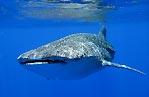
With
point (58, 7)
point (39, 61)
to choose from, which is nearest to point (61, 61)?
point (39, 61)

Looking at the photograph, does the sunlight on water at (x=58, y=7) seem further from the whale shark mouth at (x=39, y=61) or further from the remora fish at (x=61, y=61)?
the whale shark mouth at (x=39, y=61)

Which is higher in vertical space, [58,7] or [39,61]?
[39,61]

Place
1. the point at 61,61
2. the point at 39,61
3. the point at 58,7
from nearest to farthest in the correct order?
the point at 39,61 < the point at 61,61 < the point at 58,7

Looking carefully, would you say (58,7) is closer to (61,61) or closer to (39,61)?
(61,61)

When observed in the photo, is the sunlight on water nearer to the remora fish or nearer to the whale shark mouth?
the remora fish

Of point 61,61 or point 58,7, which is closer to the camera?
point 61,61

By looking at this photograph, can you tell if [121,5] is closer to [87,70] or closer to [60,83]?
[87,70]

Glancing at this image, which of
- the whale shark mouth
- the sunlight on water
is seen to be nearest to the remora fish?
the whale shark mouth

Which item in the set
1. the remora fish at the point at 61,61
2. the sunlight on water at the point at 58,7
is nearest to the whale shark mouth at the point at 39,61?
the remora fish at the point at 61,61

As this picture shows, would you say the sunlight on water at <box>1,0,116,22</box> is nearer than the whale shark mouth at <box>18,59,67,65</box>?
No

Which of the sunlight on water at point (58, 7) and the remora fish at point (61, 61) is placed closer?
the remora fish at point (61, 61)

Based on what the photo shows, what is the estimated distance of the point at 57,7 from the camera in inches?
837

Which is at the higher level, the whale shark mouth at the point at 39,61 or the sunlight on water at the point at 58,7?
the whale shark mouth at the point at 39,61

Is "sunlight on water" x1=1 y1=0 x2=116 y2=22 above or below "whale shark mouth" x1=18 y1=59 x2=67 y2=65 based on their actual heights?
below
